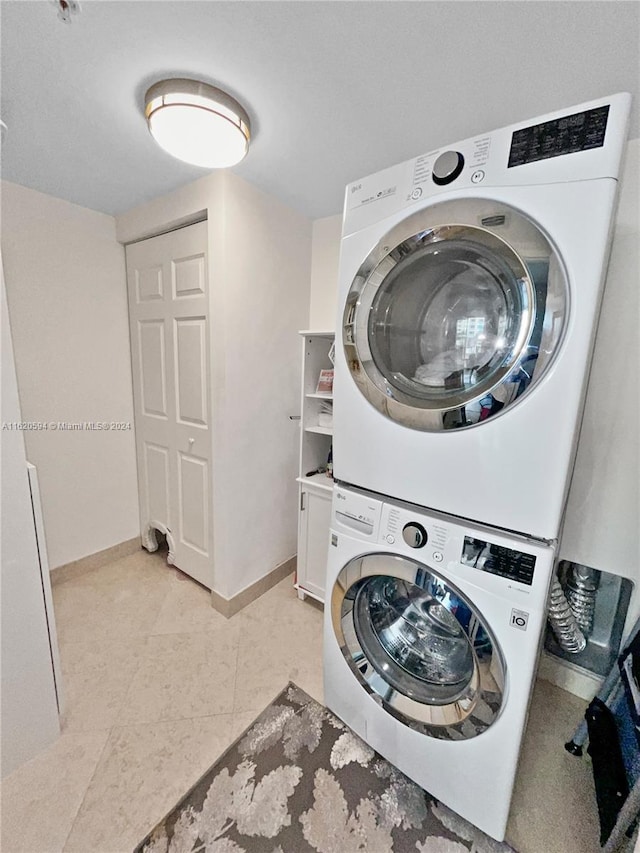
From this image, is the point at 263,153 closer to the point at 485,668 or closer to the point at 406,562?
the point at 406,562

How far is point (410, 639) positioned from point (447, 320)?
1019 millimetres

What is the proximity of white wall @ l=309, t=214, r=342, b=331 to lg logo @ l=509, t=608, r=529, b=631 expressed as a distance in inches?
60.2

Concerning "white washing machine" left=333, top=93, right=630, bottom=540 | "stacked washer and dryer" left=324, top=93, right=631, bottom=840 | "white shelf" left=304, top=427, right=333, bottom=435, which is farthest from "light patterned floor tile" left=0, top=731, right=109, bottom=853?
"white shelf" left=304, top=427, right=333, bottom=435

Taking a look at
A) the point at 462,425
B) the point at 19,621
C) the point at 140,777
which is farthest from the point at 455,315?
the point at 140,777

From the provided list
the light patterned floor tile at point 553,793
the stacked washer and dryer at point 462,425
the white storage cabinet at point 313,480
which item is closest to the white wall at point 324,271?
the white storage cabinet at point 313,480

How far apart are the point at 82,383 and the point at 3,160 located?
40.9 inches

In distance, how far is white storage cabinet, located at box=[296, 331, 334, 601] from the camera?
175 cm

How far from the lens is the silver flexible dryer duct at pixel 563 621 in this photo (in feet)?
3.61

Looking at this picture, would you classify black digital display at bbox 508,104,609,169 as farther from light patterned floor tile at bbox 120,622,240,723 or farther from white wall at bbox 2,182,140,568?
white wall at bbox 2,182,140,568

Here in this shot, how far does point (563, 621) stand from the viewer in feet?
3.74

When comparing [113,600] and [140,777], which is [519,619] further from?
[113,600]

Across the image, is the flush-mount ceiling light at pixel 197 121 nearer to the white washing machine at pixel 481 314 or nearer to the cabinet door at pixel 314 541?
the white washing machine at pixel 481 314

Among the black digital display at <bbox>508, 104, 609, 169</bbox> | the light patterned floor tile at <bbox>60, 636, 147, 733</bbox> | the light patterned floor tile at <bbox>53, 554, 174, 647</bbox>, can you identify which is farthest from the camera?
the light patterned floor tile at <bbox>53, 554, 174, 647</bbox>

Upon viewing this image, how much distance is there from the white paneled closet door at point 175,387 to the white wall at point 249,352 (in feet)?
0.38
